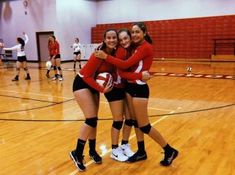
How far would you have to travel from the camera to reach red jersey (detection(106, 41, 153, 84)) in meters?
3.19

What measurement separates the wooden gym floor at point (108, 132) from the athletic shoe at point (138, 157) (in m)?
0.07

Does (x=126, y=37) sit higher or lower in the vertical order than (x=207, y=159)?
higher

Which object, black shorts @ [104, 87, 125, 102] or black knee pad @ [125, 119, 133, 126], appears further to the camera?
black knee pad @ [125, 119, 133, 126]

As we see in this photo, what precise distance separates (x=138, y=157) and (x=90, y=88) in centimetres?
113

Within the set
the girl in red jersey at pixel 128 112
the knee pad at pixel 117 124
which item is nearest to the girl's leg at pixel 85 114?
the knee pad at pixel 117 124

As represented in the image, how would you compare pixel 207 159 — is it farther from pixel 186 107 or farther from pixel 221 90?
pixel 221 90

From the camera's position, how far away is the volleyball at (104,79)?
3.23 meters

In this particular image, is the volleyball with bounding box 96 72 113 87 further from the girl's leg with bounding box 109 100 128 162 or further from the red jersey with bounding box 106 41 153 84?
the girl's leg with bounding box 109 100 128 162

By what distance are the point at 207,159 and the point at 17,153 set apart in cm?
259

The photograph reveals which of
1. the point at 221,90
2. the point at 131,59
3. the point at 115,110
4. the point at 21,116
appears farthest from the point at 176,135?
the point at 221,90

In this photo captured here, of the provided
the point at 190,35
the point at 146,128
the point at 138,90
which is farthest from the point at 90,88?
the point at 190,35

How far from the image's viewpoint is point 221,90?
28.3 ft

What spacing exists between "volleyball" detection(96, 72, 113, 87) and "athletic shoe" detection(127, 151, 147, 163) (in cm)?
107

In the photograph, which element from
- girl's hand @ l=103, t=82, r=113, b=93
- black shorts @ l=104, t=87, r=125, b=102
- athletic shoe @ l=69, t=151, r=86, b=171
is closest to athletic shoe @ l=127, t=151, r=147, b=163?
athletic shoe @ l=69, t=151, r=86, b=171
